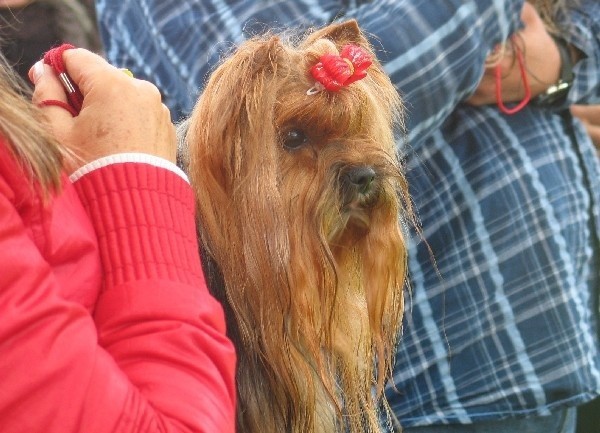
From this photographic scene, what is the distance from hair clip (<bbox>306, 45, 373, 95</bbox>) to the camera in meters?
1.12

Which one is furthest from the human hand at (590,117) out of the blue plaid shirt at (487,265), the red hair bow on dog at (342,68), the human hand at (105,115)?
the human hand at (105,115)

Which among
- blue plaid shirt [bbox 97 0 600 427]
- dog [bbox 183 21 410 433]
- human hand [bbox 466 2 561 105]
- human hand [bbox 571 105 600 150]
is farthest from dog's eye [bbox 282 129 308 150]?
human hand [bbox 571 105 600 150]

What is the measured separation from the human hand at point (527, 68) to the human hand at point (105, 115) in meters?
0.78

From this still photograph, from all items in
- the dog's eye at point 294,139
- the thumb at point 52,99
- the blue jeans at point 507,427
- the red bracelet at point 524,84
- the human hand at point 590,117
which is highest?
the thumb at point 52,99

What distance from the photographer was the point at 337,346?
1.27 metres

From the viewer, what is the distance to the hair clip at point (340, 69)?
1.12m

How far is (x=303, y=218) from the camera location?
1.15 m

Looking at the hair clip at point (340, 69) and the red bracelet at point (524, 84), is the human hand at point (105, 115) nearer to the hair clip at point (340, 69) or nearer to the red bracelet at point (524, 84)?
the hair clip at point (340, 69)

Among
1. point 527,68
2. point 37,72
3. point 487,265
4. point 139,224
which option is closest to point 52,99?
point 37,72

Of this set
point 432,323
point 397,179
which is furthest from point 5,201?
point 432,323

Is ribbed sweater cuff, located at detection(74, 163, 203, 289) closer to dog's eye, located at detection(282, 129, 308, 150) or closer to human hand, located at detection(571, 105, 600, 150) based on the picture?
dog's eye, located at detection(282, 129, 308, 150)

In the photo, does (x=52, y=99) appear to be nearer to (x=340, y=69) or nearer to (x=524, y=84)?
(x=340, y=69)

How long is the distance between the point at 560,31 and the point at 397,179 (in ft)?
2.08

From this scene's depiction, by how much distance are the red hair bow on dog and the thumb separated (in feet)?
1.23
